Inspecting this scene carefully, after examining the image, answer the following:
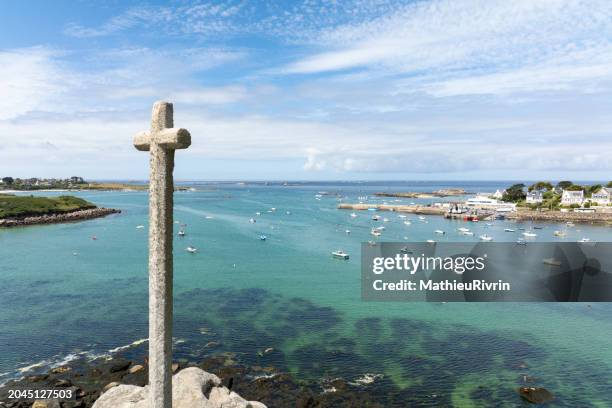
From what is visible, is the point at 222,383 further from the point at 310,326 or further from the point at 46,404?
the point at 310,326

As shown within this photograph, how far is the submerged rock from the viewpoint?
1952 centimetres

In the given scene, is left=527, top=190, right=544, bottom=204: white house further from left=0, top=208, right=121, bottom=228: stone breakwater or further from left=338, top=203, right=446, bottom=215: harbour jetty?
left=0, top=208, right=121, bottom=228: stone breakwater

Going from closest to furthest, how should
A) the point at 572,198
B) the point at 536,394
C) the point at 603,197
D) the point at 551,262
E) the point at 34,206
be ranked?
1. the point at 536,394
2. the point at 551,262
3. the point at 34,206
4. the point at 603,197
5. the point at 572,198

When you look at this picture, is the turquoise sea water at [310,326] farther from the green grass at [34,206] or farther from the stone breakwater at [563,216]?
the stone breakwater at [563,216]

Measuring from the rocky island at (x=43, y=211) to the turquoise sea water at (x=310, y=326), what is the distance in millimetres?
37946

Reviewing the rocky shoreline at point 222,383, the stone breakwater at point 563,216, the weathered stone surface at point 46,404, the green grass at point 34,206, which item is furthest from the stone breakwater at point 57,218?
the stone breakwater at point 563,216

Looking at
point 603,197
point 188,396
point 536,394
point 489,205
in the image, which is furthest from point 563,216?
point 188,396

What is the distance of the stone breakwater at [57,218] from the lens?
81.9 m

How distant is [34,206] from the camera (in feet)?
306

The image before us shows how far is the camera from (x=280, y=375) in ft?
69.0

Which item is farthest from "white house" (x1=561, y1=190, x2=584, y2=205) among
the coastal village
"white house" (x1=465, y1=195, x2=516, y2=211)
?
"white house" (x1=465, y1=195, x2=516, y2=211)

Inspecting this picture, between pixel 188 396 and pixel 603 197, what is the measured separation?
14302 cm

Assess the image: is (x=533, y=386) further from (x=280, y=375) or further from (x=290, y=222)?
(x=290, y=222)

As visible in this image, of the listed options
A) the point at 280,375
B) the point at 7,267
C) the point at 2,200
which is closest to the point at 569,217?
the point at 280,375
